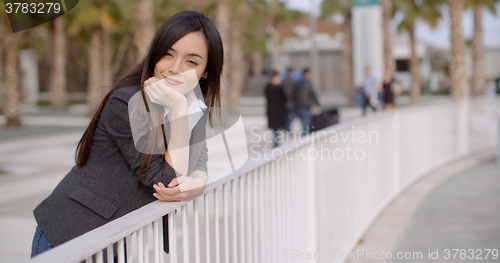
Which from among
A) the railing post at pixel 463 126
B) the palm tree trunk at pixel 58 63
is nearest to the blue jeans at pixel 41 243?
the railing post at pixel 463 126

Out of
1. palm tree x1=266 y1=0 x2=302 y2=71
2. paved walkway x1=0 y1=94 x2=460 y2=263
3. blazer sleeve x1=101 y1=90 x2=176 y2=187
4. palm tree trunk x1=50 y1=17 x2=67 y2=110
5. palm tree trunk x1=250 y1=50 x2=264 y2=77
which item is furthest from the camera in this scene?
palm tree trunk x1=250 y1=50 x2=264 y2=77

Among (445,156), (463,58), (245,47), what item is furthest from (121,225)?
(245,47)

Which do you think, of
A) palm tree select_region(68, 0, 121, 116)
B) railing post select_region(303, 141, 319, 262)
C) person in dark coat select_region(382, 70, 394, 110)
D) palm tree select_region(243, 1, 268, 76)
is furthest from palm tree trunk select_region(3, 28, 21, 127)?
palm tree select_region(243, 1, 268, 76)

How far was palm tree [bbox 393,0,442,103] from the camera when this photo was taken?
2561 cm

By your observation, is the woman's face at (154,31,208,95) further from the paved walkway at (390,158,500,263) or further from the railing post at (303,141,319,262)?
the paved walkway at (390,158,500,263)

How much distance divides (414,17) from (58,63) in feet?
61.4

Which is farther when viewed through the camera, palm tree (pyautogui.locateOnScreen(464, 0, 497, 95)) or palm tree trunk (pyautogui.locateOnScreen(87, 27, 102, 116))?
palm tree trunk (pyautogui.locateOnScreen(87, 27, 102, 116))

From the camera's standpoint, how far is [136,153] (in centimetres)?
162

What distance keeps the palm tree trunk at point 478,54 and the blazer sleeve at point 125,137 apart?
2263 cm

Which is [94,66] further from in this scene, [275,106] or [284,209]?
[284,209]

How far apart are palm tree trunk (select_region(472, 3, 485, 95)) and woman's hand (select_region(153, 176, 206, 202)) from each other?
22.6m

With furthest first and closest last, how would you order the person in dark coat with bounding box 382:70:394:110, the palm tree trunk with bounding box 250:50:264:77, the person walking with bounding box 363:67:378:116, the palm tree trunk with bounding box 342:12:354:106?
the palm tree trunk with bounding box 250:50:264:77
the palm tree trunk with bounding box 342:12:354:106
the person in dark coat with bounding box 382:70:394:110
the person walking with bounding box 363:67:378:116

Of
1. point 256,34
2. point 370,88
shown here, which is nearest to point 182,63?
point 370,88

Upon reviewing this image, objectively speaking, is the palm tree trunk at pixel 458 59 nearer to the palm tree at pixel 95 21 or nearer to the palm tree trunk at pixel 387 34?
the palm tree trunk at pixel 387 34
